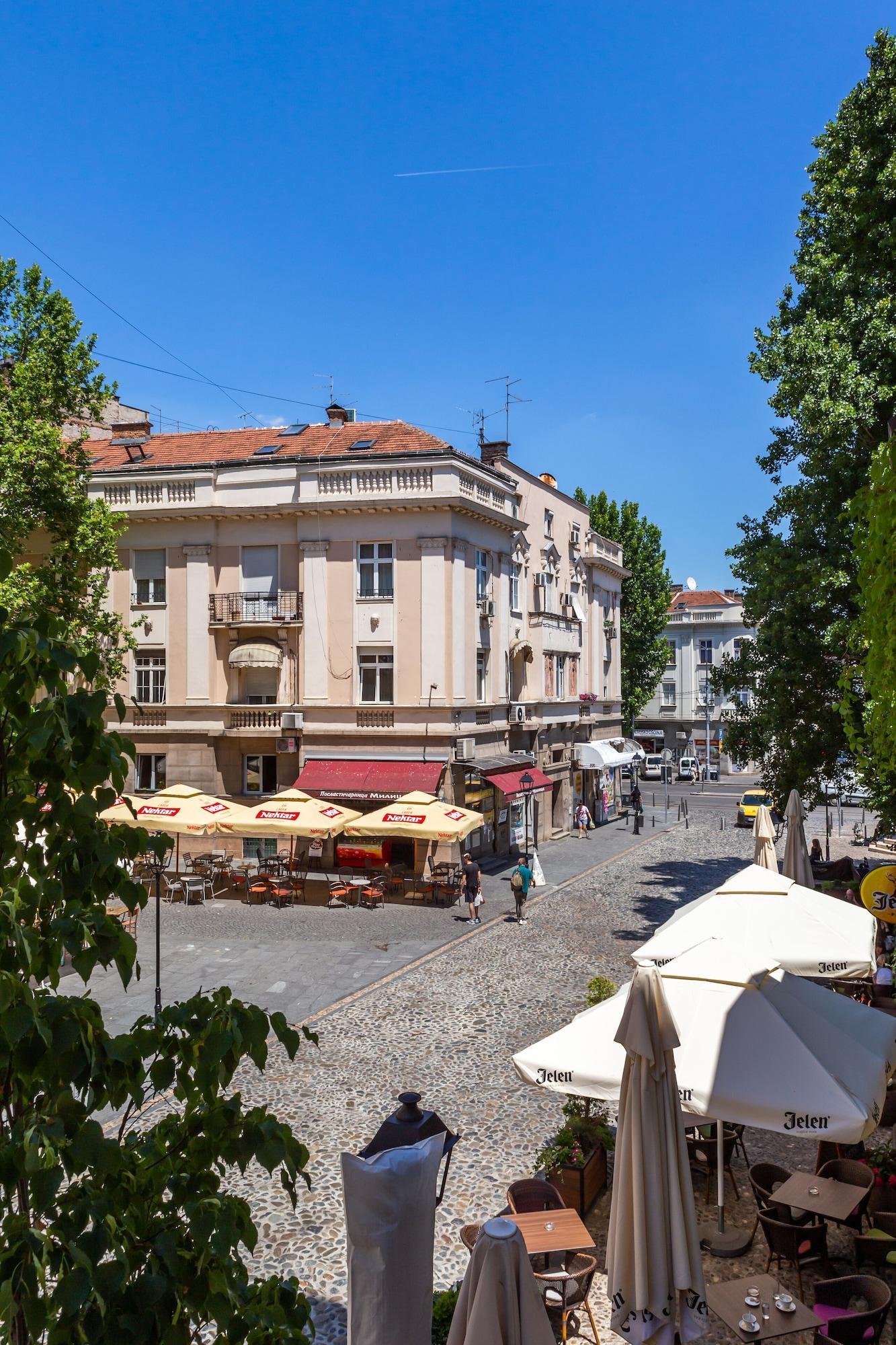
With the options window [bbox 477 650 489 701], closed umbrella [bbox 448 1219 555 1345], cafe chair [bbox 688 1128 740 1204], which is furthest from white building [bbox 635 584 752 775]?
closed umbrella [bbox 448 1219 555 1345]

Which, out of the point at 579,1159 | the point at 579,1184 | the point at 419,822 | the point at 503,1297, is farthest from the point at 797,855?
the point at 503,1297

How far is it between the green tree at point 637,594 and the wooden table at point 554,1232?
4594 centimetres

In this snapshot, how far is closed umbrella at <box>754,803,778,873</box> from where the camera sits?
18641mm

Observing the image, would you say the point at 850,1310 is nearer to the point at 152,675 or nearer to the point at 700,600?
the point at 152,675

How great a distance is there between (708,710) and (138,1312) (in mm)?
70025

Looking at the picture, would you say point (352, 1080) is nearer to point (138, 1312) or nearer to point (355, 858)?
point (138, 1312)

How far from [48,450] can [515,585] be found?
16857mm

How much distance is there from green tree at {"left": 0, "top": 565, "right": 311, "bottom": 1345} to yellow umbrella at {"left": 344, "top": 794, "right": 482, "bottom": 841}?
20.5 meters

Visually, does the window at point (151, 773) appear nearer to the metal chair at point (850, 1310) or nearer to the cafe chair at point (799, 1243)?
the cafe chair at point (799, 1243)

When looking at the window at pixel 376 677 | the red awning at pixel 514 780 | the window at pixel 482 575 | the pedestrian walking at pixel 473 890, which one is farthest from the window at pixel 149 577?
the pedestrian walking at pixel 473 890

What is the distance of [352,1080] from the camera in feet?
43.3

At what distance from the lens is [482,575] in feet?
103

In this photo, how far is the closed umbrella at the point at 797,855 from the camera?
17.6 metres

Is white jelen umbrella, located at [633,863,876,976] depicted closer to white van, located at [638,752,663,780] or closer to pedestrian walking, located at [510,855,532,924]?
pedestrian walking, located at [510,855,532,924]
